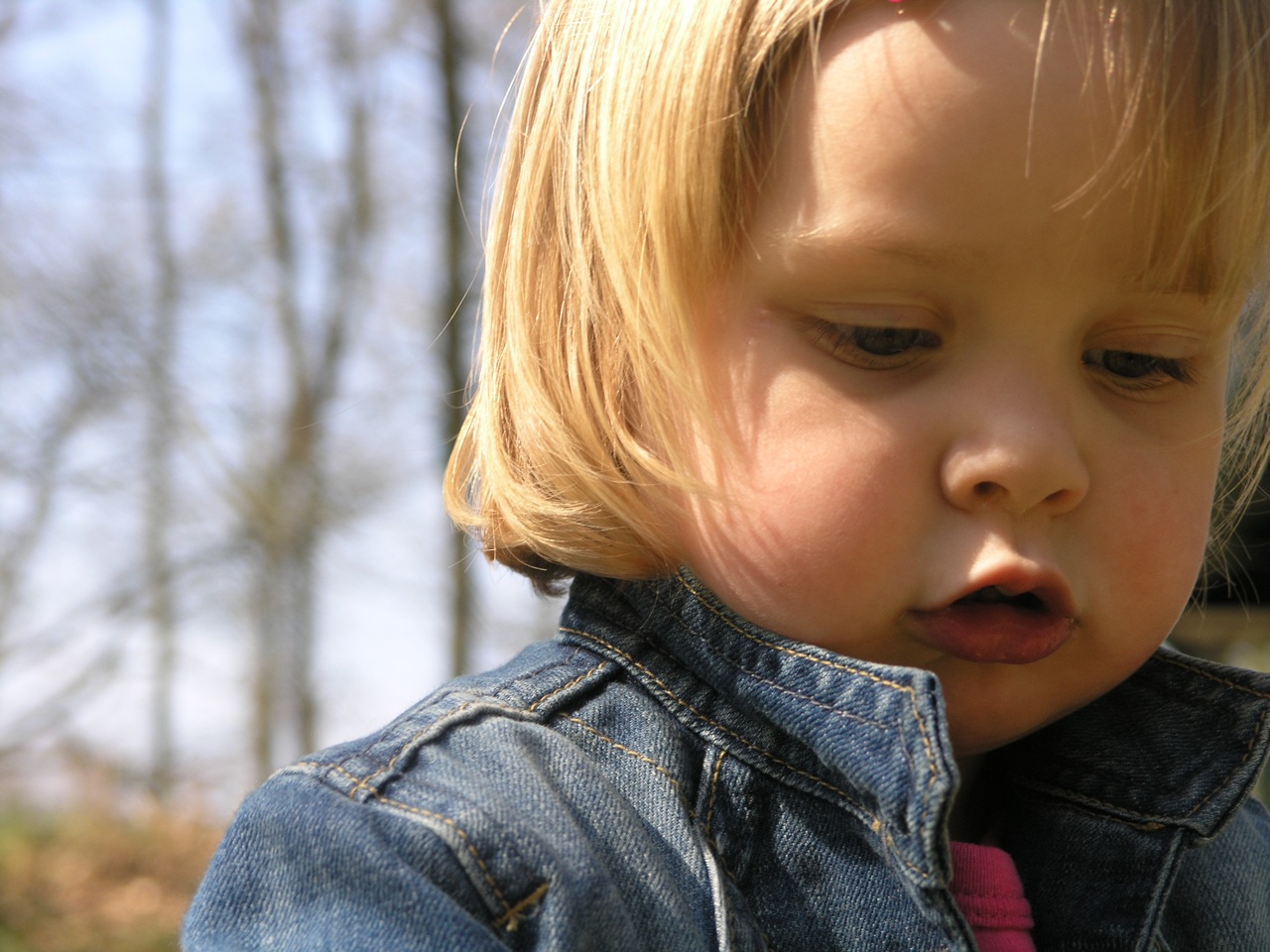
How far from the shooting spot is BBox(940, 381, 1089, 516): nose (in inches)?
34.2

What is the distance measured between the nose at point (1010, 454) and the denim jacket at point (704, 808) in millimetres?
133

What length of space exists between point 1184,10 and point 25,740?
6.34 meters

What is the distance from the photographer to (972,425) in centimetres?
88

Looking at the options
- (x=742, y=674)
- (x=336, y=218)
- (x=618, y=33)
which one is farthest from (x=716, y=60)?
(x=336, y=218)

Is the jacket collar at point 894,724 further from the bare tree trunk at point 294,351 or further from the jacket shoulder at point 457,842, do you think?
the bare tree trunk at point 294,351

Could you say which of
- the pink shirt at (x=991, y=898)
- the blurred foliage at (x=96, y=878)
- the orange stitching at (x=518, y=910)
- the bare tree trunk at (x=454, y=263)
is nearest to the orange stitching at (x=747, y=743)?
the pink shirt at (x=991, y=898)

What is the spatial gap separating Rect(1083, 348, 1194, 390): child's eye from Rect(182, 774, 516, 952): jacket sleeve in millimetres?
571

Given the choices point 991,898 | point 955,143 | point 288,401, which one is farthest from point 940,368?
point 288,401

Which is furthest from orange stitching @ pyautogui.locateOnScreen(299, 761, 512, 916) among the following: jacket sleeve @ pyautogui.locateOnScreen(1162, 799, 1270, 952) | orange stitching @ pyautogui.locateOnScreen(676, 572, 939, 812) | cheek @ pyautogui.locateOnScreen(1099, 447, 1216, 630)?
jacket sleeve @ pyautogui.locateOnScreen(1162, 799, 1270, 952)

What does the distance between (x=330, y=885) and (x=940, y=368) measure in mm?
520

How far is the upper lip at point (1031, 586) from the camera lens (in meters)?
0.89

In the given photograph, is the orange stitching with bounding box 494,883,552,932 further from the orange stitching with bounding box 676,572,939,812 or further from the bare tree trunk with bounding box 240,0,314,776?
the bare tree trunk with bounding box 240,0,314,776

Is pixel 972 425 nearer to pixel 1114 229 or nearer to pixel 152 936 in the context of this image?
pixel 1114 229

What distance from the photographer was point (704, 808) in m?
0.93
